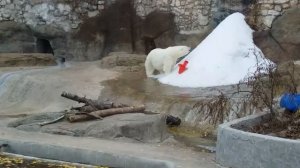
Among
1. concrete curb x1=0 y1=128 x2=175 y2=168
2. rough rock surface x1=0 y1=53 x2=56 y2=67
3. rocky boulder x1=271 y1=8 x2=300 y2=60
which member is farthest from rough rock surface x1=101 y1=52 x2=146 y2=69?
concrete curb x1=0 y1=128 x2=175 y2=168

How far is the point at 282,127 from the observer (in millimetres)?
5848

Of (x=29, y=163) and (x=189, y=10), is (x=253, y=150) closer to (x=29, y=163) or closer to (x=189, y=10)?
(x=29, y=163)

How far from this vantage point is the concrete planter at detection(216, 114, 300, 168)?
16.9 ft

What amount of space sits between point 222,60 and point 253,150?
5.84 m

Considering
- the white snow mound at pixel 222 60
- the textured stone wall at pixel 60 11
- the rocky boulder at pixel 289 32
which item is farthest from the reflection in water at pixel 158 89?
the textured stone wall at pixel 60 11

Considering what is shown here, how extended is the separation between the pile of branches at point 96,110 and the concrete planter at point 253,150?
10.0 ft

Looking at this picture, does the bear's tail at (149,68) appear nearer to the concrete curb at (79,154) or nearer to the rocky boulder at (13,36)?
the concrete curb at (79,154)

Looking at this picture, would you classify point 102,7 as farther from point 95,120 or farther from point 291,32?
point 95,120

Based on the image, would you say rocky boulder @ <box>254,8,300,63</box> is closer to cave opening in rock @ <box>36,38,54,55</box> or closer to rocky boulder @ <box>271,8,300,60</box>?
rocky boulder @ <box>271,8,300,60</box>

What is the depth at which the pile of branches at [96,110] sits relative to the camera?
335 inches

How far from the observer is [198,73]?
11023 mm

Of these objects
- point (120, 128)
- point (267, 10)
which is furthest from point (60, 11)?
point (120, 128)

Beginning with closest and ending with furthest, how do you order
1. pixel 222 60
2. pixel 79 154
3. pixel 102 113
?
pixel 79 154, pixel 102 113, pixel 222 60

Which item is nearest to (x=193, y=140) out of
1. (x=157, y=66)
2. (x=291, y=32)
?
(x=157, y=66)
